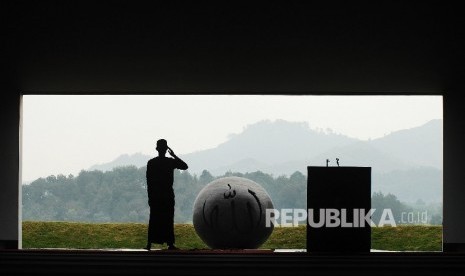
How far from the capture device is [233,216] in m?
15.8

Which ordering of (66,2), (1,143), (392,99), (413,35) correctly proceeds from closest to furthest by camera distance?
(66,2) → (413,35) → (1,143) → (392,99)

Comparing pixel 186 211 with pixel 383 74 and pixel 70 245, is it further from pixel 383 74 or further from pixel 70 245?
pixel 383 74

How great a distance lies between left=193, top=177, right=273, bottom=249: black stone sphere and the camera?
1584cm

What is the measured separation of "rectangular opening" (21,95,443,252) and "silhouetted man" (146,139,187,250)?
26.4 ft

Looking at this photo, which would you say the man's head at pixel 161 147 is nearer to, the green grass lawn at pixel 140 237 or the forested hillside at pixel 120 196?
the green grass lawn at pixel 140 237

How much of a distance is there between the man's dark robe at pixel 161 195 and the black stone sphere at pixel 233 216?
1.22 meters

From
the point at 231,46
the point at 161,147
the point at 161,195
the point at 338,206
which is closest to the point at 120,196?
the point at 161,195

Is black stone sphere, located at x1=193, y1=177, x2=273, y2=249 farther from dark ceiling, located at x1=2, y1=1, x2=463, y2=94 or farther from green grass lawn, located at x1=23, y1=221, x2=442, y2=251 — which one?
green grass lawn, located at x1=23, y1=221, x2=442, y2=251

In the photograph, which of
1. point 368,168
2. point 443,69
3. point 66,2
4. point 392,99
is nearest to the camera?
point 66,2

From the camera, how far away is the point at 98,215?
2506cm

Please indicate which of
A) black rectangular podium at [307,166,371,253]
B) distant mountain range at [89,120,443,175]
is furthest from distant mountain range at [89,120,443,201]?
black rectangular podium at [307,166,371,253]

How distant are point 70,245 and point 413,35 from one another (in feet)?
47.6

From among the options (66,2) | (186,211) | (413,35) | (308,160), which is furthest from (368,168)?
(308,160)

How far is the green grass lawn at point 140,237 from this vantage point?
23016 mm
